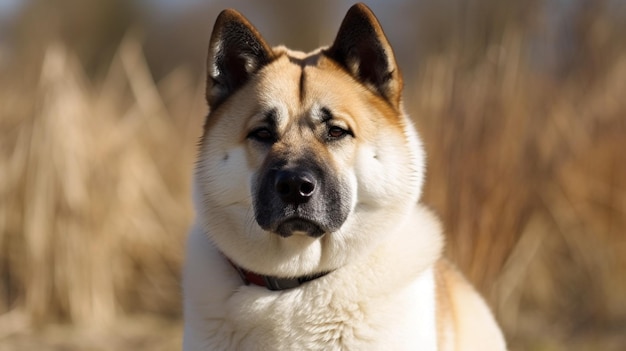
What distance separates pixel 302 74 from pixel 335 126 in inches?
9.6

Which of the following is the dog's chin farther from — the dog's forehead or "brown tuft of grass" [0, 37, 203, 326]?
"brown tuft of grass" [0, 37, 203, 326]

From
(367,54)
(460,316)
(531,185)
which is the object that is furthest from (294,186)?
(531,185)

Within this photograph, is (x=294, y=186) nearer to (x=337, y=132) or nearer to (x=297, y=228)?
(x=297, y=228)

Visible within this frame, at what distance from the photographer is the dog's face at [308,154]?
2.81m

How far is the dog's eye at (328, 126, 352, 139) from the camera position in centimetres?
290

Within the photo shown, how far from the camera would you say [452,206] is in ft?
16.7

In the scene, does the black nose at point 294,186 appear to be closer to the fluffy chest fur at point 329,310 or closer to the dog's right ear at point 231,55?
the fluffy chest fur at point 329,310

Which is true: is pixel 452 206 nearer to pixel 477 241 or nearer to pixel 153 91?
pixel 477 241

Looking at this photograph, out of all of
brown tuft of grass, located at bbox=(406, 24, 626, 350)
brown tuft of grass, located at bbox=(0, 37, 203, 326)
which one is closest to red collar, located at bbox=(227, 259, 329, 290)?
brown tuft of grass, located at bbox=(406, 24, 626, 350)

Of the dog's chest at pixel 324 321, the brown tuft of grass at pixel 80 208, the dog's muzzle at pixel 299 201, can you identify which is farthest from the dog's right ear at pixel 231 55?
the brown tuft of grass at pixel 80 208

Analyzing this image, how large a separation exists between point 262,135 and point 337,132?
264mm

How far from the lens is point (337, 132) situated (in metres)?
2.90

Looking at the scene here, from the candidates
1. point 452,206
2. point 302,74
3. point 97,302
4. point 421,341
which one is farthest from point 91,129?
point 421,341

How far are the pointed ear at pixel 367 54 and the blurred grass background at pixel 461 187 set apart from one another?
2.07 m
